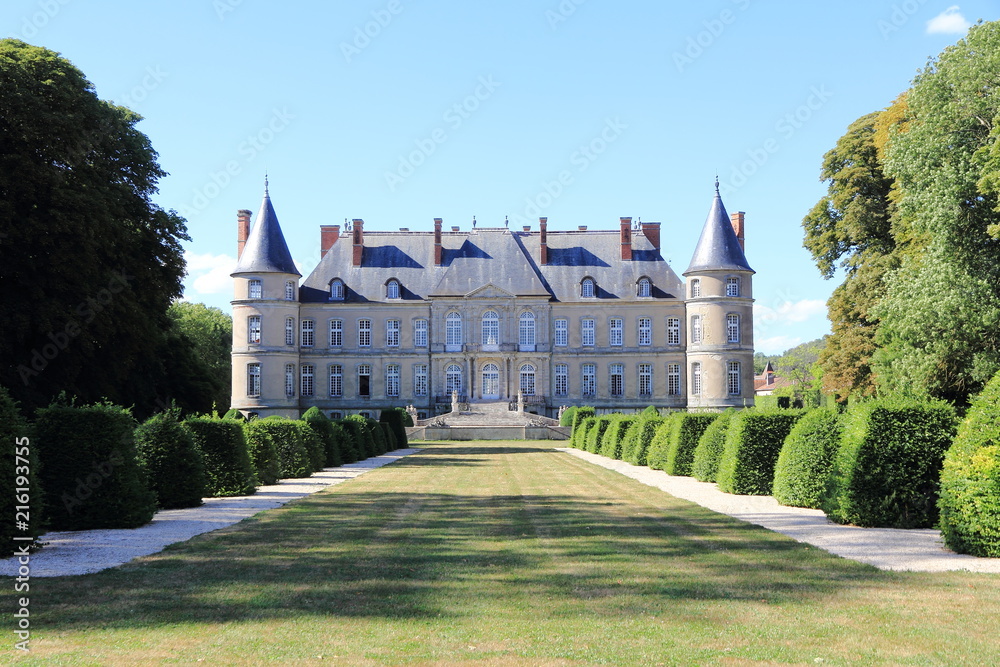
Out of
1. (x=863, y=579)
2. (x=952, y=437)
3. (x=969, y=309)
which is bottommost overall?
(x=863, y=579)

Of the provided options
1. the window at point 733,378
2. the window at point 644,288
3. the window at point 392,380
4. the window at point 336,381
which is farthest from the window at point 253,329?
the window at point 733,378

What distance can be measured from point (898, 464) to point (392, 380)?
41.8 m

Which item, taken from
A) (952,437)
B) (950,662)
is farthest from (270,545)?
(952,437)

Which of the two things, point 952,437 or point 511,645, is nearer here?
point 511,645

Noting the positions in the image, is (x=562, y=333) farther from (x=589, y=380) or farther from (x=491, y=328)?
(x=491, y=328)

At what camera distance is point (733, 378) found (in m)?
46.7

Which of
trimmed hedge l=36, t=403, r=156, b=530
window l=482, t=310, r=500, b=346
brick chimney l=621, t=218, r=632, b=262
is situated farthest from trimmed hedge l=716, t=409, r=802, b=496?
brick chimney l=621, t=218, r=632, b=262

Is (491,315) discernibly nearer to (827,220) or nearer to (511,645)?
(827,220)

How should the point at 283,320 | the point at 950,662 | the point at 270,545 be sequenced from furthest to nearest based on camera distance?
1. the point at 283,320
2. the point at 270,545
3. the point at 950,662

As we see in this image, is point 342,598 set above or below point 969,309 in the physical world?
below

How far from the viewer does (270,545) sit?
835 cm

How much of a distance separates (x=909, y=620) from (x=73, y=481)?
7.87m

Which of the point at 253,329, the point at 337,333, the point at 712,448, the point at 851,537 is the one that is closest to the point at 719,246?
the point at 337,333

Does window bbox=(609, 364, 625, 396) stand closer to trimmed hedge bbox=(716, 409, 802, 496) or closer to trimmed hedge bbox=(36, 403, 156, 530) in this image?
trimmed hedge bbox=(716, 409, 802, 496)
